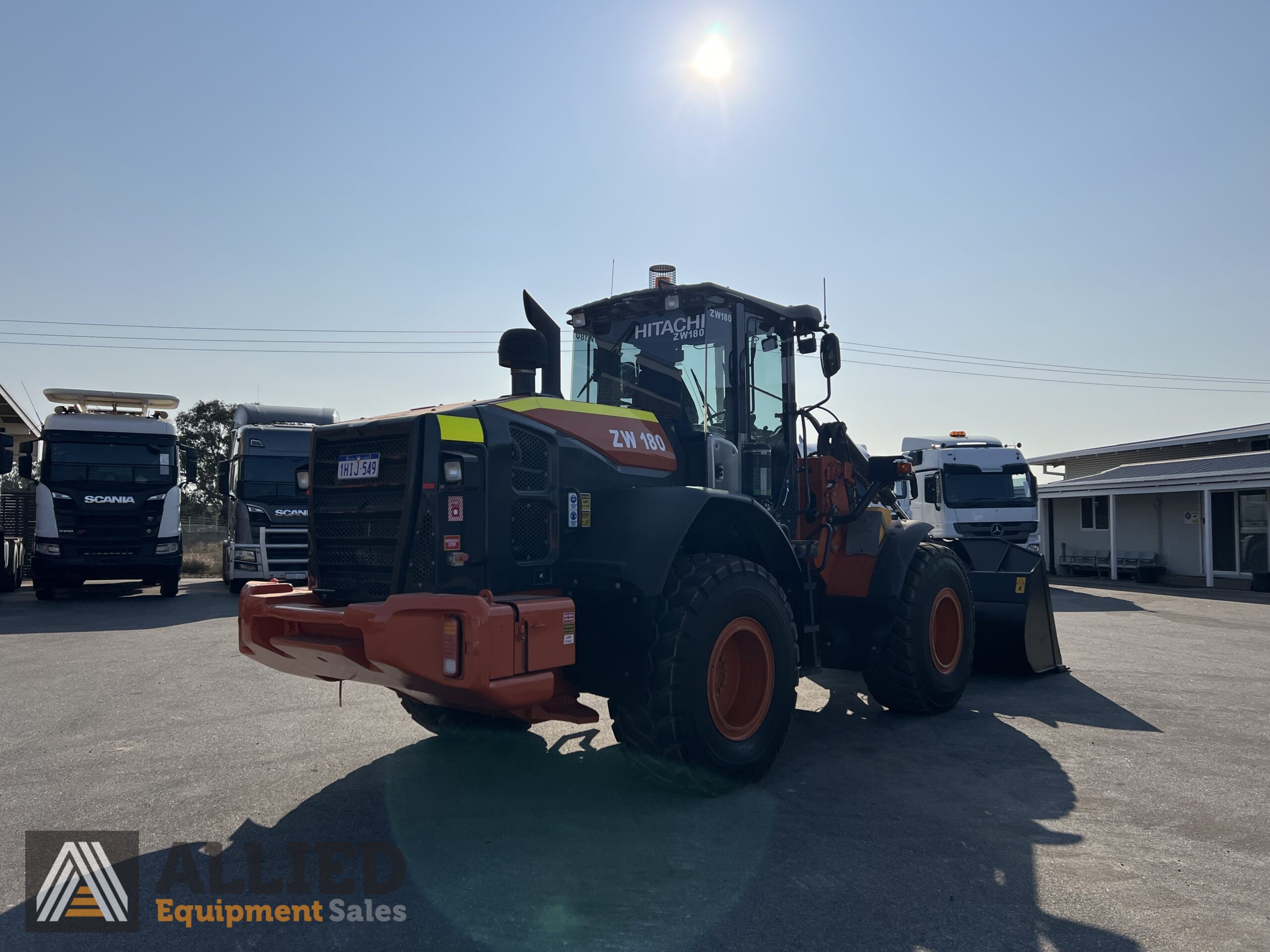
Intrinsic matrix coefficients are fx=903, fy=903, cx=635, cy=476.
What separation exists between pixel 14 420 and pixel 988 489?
27069 mm

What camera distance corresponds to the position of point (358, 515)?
471cm

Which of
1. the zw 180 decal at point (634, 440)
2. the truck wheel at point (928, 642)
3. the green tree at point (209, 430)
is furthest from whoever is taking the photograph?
the green tree at point (209, 430)

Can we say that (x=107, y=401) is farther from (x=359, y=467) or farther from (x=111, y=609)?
(x=359, y=467)

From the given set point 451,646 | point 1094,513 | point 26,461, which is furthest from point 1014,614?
point 1094,513

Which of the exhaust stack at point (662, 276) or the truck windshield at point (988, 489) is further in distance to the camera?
the truck windshield at point (988, 489)

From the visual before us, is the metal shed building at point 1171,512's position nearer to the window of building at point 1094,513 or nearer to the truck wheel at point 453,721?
the window of building at point 1094,513

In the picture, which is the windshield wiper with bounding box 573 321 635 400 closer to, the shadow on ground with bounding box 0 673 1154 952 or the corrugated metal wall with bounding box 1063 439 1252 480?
the shadow on ground with bounding box 0 673 1154 952

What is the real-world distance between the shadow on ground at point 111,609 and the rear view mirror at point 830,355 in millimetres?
9586

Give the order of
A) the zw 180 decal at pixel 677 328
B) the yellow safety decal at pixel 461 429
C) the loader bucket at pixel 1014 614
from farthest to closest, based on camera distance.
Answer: the loader bucket at pixel 1014 614 < the zw 180 decal at pixel 677 328 < the yellow safety decal at pixel 461 429

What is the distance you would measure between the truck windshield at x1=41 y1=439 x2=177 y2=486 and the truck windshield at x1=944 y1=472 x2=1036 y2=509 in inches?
571

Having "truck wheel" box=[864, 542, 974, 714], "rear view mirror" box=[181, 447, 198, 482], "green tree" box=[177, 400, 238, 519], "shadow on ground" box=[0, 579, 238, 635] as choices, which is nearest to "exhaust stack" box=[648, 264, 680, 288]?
"truck wheel" box=[864, 542, 974, 714]

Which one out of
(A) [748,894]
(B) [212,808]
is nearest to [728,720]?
(A) [748,894]

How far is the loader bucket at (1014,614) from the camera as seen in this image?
805 cm

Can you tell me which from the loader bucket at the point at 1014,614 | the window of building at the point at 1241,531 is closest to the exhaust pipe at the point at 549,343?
the loader bucket at the point at 1014,614
